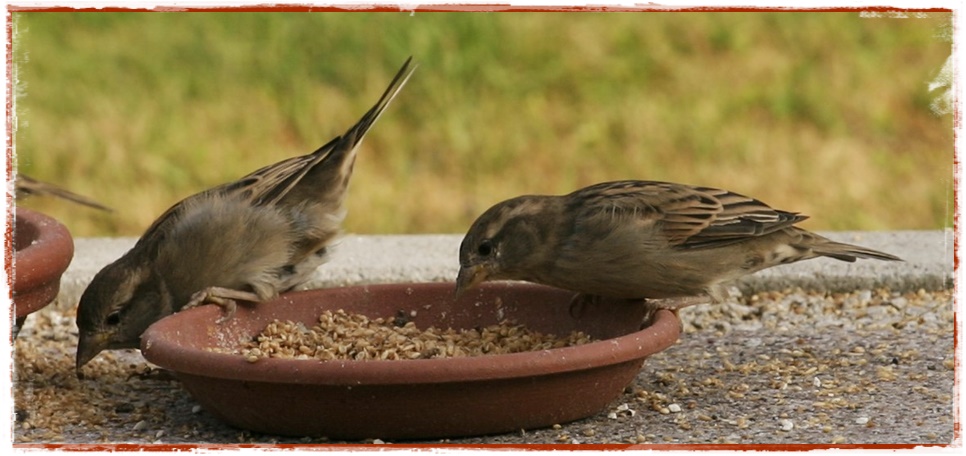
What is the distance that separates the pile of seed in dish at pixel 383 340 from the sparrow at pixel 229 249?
239 millimetres

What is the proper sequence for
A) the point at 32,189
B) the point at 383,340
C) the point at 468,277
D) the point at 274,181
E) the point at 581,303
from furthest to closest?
the point at 32,189, the point at 274,181, the point at 581,303, the point at 468,277, the point at 383,340

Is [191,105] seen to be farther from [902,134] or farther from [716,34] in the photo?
[902,134]

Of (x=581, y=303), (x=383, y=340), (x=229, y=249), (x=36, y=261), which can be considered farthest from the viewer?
(x=229, y=249)

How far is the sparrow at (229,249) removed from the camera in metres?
5.36

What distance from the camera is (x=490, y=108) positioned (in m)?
10.0

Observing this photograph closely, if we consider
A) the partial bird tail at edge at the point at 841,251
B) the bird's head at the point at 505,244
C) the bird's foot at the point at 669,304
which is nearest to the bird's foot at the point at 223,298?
the bird's head at the point at 505,244

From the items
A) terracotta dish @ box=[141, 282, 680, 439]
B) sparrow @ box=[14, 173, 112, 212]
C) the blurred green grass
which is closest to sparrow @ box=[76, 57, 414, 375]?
terracotta dish @ box=[141, 282, 680, 439]

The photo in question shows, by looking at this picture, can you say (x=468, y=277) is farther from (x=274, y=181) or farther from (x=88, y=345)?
(x=88, y=345)

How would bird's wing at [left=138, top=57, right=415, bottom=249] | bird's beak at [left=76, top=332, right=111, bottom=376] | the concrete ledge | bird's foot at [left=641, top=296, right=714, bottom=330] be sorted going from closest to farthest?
1. bird's foot at [left=641, top=296, right=714, bottom=330]
2. bird's beak at [left=76, top=332, right=111, bottom=376]
3. bird's wing at [left=138, top=57, right=415, bottom=249]
4. the concrete ledge

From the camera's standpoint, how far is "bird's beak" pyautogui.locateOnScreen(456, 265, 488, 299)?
5301 millimetres

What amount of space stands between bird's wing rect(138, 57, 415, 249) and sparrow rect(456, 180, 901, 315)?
0.71 m

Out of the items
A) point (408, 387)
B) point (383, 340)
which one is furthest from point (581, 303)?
point (408, 387)

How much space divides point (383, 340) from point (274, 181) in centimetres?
94

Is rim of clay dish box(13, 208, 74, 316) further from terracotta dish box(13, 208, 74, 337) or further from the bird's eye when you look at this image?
the bird's eye
